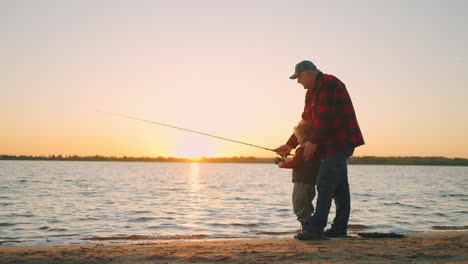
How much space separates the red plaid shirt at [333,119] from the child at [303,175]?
253 millimetres

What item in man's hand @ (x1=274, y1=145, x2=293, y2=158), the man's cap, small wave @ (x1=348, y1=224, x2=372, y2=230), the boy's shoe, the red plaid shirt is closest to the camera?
the red plaid shirt

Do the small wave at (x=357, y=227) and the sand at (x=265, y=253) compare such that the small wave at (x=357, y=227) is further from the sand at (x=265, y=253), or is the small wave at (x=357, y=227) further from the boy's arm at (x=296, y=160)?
the boy's arm at (x=296, y=160)

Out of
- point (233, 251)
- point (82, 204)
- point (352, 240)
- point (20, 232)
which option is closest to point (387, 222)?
point (352, 240)

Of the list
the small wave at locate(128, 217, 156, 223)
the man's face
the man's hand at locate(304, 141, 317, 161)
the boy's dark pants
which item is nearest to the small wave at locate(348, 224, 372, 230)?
the boy's dark pants

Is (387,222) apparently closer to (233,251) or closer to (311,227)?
(311,227)

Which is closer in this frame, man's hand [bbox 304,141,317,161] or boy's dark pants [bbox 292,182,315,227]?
man's hand [bbox 304,141,317,161]

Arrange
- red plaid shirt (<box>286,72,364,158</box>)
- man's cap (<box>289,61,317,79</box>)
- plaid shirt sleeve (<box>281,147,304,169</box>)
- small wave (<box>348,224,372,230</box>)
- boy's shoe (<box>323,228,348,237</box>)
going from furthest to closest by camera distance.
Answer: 1. small wave (<box>348,224,372,230</box>)
2. boy's shoe (<box>323,228,348,237</box>)
3. plaid shirt sleeve (<box>281,147,304,169</box>)
4. man's cap (<box>289,61,317,79</box>)
5. red plaid shirt (<box>286,72,364,158</box>)

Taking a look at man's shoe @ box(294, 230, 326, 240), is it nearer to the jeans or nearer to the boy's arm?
the jeans

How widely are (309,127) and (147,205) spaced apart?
32.1 feet

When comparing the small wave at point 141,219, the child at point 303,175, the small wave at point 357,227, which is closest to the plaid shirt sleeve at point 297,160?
the child at point 303,175

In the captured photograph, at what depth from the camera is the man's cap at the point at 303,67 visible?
5391 mm

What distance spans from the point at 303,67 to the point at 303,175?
51.3 inches

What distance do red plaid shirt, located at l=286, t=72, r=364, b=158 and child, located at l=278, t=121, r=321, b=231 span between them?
0.83 feet

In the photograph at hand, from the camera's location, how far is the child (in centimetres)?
561
